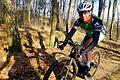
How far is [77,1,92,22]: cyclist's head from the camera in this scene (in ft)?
19.0

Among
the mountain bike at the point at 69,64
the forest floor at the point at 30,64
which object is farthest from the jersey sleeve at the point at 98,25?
the forest floor at the point at 30,64

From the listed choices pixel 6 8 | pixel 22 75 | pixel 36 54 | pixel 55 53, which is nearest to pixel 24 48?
pixel 36 54

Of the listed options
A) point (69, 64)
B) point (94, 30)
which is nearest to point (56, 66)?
point (69, 64)

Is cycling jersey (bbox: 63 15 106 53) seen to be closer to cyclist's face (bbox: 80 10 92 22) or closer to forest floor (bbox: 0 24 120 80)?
cyclist's face (bbox: 80 10 92 22)

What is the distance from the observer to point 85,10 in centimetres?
580

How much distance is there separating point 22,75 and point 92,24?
9.93 ft

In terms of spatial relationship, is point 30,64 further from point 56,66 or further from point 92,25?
point 92,25

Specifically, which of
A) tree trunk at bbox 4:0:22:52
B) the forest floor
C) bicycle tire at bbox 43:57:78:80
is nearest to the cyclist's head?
bicycle tire at bbox 43:57:78:80

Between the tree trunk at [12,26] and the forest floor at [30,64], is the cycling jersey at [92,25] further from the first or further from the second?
the tree trunk at [12,26]

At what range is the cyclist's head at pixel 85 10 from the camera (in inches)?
227

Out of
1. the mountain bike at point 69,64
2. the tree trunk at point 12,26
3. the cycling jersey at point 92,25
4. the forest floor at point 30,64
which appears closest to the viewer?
the mountain bike at point 69,64

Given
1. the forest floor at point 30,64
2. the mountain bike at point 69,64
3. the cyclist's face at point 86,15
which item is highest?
the cyclist's face at point 86,15

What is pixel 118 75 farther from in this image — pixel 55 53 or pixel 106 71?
pixel 55 53

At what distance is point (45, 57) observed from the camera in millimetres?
9938
